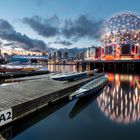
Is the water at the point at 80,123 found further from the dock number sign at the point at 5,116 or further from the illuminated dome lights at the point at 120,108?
the dock number sign at the point at 5,116

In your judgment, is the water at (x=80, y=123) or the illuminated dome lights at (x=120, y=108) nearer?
the water at (x=80, y=123)

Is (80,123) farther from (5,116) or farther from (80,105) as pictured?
(5,116)

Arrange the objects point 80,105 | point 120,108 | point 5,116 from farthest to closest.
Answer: point 80,105 < point 120,108 < point 5,116

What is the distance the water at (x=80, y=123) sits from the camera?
1744cm

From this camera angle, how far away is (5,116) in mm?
16375

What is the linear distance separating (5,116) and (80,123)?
8741 millimetres

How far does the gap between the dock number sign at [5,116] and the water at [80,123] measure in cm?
119

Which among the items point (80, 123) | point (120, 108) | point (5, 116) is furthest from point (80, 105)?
point (5, 116)

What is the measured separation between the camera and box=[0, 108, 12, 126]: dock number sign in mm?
15891

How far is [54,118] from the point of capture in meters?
21.8

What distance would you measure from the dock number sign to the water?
→ 1195mm

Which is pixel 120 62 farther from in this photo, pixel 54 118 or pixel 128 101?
pixel 54 118

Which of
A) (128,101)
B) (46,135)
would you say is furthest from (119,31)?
(46,135)

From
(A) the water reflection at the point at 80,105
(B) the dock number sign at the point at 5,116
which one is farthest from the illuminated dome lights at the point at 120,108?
(B) the dock number sign at the point at 5,116
